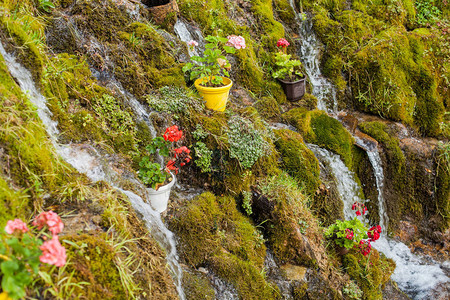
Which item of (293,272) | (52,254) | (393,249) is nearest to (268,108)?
(293,272)

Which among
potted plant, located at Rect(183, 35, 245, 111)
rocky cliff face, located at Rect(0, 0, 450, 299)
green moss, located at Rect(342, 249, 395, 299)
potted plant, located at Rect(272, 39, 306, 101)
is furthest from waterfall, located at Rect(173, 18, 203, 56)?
green moss, located at Rect(342, 249, 395, 299)

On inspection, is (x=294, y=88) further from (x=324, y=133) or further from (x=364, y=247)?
(x=364, y=247)

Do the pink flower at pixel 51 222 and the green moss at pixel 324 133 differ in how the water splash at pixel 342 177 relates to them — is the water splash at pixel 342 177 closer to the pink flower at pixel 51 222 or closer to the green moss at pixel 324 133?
the green moss at pixel 324 133

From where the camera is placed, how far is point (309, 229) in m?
3.78

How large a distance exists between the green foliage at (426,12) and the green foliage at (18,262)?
867 centimetres

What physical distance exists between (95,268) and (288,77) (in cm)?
486

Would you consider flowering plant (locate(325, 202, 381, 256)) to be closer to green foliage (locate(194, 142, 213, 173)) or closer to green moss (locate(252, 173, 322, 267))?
green moss (locate(252, 173, 322, 267))

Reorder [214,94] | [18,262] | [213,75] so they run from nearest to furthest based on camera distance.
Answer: [18,262]
[214,94]
[213,75]

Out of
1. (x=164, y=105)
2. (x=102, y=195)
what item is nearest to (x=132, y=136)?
(x=164, y=105)

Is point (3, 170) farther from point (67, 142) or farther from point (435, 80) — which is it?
point (435, 80)

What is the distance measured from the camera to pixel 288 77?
5.88 m

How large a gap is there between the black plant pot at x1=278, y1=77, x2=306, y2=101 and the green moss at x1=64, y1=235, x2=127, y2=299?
452 centimetres

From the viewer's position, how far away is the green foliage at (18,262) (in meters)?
1.40

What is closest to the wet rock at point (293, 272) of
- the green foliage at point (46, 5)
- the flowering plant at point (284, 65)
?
the flowering plant at point (284, 65)
